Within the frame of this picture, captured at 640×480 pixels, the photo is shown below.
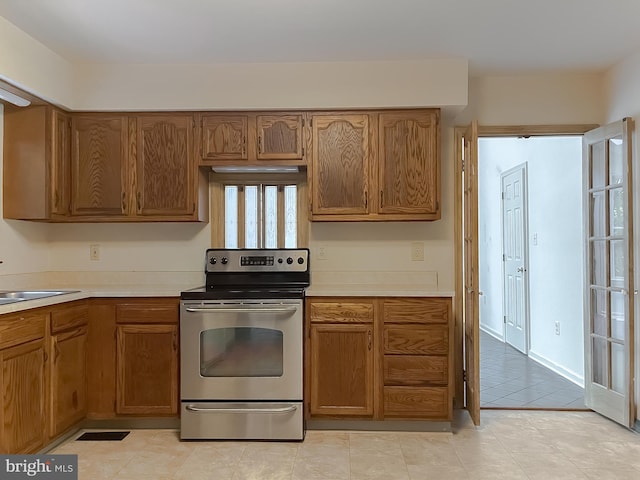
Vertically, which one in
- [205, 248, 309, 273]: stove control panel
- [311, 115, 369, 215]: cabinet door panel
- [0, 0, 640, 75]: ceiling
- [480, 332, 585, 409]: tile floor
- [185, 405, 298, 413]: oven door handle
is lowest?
[480, 332, 585, 409]: tile floor

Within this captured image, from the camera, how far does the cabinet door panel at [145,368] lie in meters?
3.13

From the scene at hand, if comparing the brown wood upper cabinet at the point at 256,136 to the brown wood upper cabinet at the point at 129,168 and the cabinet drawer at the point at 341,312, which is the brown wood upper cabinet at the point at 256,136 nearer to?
the brown wood upper cabinet at the point at 129,168

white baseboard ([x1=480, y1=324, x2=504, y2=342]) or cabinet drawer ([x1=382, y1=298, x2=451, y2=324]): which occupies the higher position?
cabinet drawer ([x1=382, y1=298, x2=451, y2=324])

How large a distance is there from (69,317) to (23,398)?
53cm

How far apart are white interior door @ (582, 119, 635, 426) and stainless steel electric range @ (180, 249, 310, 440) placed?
2023 millimetres

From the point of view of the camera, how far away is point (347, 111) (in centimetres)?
336

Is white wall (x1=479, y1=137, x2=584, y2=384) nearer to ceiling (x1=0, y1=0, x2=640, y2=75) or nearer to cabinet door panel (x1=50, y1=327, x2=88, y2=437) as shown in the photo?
ceiling (x1=0, y1=0, x2=640, y2=75)

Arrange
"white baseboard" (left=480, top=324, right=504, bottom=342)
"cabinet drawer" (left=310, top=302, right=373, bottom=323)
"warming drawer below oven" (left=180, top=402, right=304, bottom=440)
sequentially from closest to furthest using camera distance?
1. "warming drawer below oven" (left=180, top=402, right=304, bottom=440)
2. "cabinet drawer" (left=310, top=302, right=373, bottom=323)
3. "white baseboard" (left=480, top=324, right=504, bottom=342)

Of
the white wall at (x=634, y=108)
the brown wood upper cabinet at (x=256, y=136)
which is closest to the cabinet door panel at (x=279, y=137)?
the brown wood upper cabinet at (x=256, y=136)

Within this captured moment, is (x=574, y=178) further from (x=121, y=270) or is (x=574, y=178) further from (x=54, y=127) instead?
(x=54, y=127)

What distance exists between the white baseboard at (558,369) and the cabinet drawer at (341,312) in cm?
223

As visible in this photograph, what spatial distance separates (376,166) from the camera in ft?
10.9

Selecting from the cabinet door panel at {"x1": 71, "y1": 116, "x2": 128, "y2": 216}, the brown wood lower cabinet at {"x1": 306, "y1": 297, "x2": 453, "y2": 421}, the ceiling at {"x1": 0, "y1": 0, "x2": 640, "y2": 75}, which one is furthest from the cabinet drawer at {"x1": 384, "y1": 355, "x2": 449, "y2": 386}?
the cabinet door panel at {"x1": 71, "y1": 116, "x2": 128, "y2": 216}

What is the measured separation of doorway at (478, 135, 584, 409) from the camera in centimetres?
418
